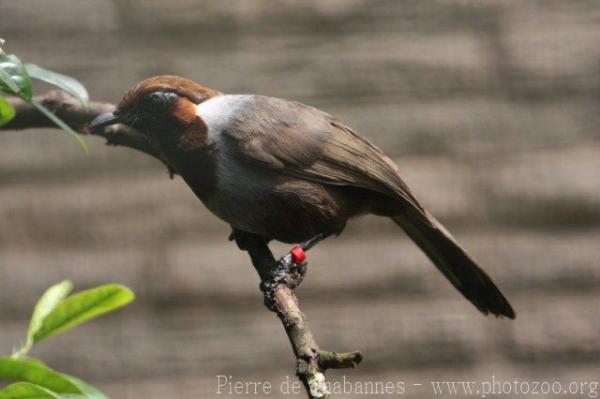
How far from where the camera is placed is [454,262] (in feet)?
5.05

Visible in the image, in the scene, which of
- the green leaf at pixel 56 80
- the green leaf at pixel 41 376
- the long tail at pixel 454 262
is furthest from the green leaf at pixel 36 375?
the long tail at pixel 454 262

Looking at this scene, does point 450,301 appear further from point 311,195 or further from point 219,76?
point 311,195

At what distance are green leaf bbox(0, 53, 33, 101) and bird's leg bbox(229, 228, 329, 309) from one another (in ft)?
1.40

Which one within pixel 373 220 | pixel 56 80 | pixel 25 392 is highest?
pixel 373 220

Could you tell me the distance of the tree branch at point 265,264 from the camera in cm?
93

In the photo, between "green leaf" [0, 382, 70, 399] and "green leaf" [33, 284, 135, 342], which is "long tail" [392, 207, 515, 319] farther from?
"green leaf" [0, 382, 70, 399]

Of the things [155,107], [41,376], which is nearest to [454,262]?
[155,107]

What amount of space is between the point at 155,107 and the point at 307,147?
299 millimetres

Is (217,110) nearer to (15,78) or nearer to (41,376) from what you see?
(15,78)

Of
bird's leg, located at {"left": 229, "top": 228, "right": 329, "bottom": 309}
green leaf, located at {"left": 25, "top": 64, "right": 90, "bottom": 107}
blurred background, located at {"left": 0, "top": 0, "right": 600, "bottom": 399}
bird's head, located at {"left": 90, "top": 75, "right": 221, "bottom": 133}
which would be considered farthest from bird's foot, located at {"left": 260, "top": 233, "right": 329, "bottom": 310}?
blurred background, located at {"left": 0, "top": 0, "right": 600, "bottom": 399}

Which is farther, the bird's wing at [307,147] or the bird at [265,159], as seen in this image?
the bird's wing at [307,147]

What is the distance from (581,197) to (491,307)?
3.44 ft

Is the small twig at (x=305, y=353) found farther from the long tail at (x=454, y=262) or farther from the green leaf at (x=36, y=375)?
the long tail at (x=454, y=262)

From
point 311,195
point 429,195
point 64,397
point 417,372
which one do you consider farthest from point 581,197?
point 64,397
